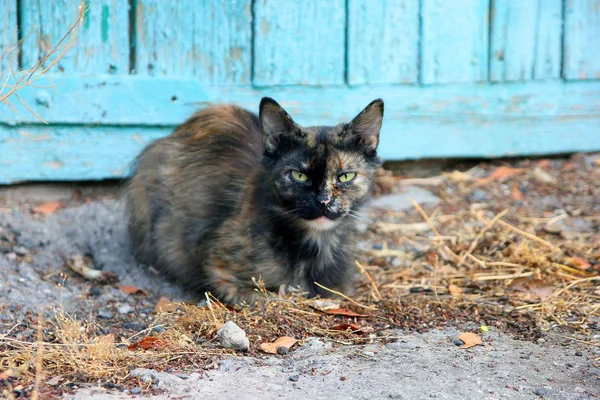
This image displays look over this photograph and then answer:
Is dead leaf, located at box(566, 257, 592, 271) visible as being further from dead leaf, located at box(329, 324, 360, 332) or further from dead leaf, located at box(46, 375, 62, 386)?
dead leaf, located at box(46, 375, 62, 386)

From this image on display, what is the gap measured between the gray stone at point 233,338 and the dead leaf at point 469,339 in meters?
0.99

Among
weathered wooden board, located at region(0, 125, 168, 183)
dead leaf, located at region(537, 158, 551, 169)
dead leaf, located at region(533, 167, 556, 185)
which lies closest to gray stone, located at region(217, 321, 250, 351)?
weathered wooden board, located at region(0, 125, 168, 183)

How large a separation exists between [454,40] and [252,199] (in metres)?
2.69

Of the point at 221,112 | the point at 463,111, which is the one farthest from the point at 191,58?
the point at 463,111

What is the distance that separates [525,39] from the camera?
6.30 metres

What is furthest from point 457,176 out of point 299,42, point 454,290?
point 454,290

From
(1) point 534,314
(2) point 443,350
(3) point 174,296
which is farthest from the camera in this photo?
(3) point 174,296

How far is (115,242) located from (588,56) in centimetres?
426

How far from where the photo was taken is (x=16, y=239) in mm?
4770

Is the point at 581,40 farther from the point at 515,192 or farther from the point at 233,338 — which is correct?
the point at 233,338

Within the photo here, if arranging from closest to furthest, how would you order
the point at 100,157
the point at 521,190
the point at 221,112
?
1. the point at 221,112
2. the point at 100,157
3. the point at 521,190

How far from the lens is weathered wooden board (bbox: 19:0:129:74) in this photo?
16.3ft

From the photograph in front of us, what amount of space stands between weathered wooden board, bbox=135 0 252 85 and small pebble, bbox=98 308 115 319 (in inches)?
76.4

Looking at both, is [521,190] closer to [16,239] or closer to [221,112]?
[221,112]
